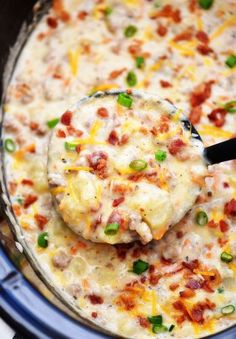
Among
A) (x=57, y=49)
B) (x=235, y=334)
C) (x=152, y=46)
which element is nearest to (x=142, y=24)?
(x=152, y=46)

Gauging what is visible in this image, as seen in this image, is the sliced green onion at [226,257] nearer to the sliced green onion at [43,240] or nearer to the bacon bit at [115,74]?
the sliced green onion at [43,240]

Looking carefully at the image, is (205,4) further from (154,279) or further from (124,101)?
(154,279)

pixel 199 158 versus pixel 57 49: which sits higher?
pixel 57 49

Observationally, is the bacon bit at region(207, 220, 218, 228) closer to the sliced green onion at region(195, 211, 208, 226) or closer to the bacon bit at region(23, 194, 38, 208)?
the sliced green onion at region(195, 211, 208, 226)

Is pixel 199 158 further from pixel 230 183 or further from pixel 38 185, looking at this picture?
pixel 38 185

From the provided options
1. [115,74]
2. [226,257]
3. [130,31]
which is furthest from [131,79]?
[226,257]

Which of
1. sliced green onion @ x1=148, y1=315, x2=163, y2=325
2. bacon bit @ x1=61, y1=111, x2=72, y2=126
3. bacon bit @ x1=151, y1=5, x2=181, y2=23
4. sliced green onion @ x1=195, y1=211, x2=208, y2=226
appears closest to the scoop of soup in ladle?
bacon bit @ x1=61, y1=111, x2=72, y2=126

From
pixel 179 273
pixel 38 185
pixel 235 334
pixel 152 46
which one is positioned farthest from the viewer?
pixel 152 46
